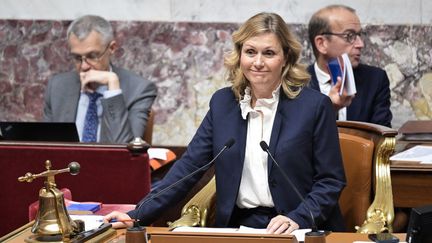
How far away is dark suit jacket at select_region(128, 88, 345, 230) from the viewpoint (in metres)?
3.58

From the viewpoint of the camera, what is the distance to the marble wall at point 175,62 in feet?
19.3

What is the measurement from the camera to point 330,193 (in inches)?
140

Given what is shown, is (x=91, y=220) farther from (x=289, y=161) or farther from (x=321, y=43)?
(x=321, y=43)

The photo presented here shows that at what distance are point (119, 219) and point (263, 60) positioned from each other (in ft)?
2.98

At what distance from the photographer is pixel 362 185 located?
3.93 meters

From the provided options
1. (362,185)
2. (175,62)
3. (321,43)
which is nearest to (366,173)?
(362,185)

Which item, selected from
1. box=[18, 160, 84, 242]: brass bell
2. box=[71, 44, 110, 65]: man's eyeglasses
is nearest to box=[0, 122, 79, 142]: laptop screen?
box=[71, 44, 110, 65]: man's eyeglasses

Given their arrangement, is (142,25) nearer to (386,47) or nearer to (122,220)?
(386,47)

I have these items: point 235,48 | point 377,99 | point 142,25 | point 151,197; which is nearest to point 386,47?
point 377,99

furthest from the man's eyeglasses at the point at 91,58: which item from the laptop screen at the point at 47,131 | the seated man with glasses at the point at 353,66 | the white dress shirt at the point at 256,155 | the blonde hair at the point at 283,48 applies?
the white dress shirt at the point at 256,155

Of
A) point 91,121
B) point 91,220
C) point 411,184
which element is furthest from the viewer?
point 91,121

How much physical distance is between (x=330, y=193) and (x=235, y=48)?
73 cm

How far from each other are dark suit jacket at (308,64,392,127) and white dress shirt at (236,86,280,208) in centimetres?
166

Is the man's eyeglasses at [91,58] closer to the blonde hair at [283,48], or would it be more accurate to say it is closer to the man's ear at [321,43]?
the man's ear at [321,43]
